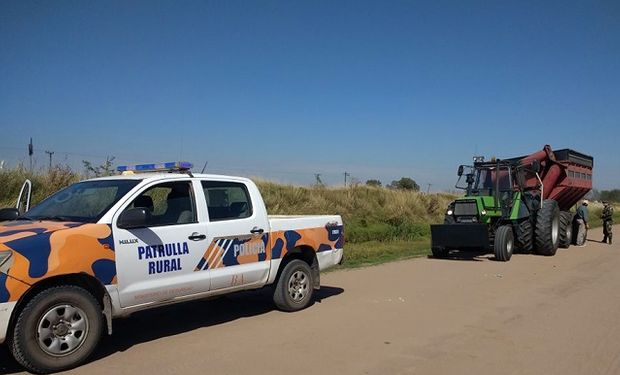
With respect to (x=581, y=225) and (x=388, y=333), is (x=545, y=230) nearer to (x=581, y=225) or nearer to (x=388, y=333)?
(x=581, y=225)

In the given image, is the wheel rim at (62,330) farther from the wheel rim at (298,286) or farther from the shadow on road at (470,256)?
the shadow on road at (470,256)

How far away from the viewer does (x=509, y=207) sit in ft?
53.0

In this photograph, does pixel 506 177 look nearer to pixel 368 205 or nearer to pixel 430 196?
pixel 368 205

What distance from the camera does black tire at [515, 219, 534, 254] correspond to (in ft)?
53.9

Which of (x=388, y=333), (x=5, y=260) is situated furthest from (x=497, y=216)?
(x=5, y=260)

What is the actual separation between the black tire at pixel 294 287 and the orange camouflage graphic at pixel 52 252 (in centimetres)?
275

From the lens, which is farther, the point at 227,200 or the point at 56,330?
the point at 227,200

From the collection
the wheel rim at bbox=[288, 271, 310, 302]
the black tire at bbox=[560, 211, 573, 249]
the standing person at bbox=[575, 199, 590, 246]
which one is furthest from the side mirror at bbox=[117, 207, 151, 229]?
the standing person at bbox=[575, 199, 590, 246]

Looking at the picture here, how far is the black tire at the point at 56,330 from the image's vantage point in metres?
5.14

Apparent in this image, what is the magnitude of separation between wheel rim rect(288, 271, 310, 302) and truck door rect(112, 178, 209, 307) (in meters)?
1.68

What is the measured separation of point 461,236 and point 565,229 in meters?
6.11

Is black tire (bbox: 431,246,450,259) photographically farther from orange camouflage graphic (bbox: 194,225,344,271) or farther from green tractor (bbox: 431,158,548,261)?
orange camouflage graphic (bbox: 194,225,344,271)

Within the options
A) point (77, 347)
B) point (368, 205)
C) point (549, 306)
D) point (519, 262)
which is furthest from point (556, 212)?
point (77, 347)

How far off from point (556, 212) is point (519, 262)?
382cm
